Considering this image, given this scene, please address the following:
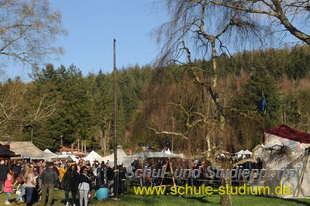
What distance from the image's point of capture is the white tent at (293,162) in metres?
19.2

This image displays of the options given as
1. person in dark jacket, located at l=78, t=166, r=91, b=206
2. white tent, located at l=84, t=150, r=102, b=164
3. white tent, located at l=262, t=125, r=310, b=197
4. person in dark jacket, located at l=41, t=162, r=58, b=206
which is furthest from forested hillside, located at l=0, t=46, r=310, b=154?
white tent, located at l=84, t=150, r=102, b=164

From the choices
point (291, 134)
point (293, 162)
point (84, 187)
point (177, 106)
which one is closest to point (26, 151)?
point (177, 106)

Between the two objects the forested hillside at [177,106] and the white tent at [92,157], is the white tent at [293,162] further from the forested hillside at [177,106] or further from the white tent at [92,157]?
the white tent at [92,157]

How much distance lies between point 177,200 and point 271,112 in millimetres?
39641

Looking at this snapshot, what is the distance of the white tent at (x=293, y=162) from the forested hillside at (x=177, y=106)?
2560 millimetres

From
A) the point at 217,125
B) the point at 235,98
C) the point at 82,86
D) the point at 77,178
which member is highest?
the point at 82,86

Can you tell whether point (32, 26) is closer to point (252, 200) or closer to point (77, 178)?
point (77, 178)

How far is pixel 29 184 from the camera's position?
1623cm

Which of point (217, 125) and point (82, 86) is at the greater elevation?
point (82, 86)

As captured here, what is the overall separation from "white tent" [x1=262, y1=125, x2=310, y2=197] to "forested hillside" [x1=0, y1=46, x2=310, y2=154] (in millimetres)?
2560

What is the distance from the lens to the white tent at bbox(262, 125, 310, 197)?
19.2 m

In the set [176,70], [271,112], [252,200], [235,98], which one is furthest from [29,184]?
[271,112]

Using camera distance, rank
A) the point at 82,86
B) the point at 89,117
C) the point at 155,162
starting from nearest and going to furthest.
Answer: the point at 155,162, the point at 89,117, the point at 82,86

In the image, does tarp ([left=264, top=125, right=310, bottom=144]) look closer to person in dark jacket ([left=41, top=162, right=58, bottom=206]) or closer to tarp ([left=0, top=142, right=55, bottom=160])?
person in dark jacket ([left=41, top=162, right=58, bottom=206])
